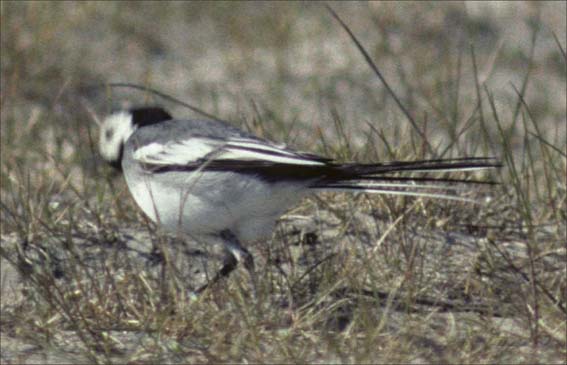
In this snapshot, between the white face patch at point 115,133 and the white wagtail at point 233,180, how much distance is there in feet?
1.21

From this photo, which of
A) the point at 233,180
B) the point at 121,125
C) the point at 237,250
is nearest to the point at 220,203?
the point at 233,180

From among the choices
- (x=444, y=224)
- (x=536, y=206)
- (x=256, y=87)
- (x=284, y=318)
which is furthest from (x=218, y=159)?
(x=256, y=87)

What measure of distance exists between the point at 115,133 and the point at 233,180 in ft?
2.66

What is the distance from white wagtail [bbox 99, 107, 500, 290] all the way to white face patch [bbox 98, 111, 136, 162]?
1.21ft

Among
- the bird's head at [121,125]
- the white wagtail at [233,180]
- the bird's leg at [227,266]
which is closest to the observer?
the white wagtail at [233,180]

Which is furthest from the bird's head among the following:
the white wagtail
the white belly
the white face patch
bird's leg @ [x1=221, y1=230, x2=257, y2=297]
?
bird's leg @ [x1=221, y1=230, x2=257, y2=297]

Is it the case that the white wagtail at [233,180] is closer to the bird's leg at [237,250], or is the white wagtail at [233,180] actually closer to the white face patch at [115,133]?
the bird's leg at [237,250]

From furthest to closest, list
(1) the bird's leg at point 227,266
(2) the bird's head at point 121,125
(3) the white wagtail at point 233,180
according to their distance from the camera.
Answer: (2) the bird's head at point 121,125, (1) the bird's leg at point 227,266, (3) the white wagtail at point 233,180

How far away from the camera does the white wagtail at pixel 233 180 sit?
14.0ft

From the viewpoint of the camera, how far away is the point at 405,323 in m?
3.97

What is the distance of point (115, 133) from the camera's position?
4.96 meters

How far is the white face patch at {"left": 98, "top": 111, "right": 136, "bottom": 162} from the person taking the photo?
194 inches

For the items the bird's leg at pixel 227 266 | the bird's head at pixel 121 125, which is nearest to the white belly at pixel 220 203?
the bird's leg at pixel 227 266

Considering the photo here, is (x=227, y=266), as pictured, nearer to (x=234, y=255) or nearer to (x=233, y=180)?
(x=234, y=255)
